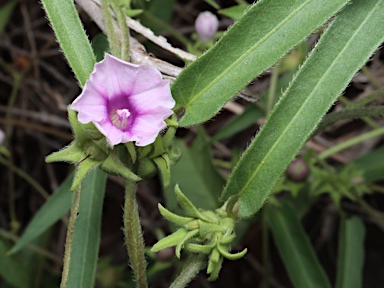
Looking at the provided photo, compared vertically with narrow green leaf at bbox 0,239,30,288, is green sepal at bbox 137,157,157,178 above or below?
above

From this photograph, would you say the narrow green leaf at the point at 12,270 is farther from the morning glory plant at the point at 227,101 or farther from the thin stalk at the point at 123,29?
the thin stalk at the point at 123,29

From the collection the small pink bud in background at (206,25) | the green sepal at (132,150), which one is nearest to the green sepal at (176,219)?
the green sepal at (132,150)

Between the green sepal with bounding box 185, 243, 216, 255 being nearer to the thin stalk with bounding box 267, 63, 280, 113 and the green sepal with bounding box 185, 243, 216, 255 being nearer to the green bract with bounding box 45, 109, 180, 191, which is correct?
the green bract with bounding box 45, 109, 180, 191

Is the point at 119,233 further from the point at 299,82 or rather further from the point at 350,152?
the point at 299,82

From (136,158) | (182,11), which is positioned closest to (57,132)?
(182,11)

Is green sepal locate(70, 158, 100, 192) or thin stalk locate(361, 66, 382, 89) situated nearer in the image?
green sepal locate(70, 158, 100, 192)

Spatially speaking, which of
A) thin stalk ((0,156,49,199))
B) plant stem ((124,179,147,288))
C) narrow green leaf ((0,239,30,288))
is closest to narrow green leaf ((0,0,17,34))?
thin stalk ((0,156,49,199))
